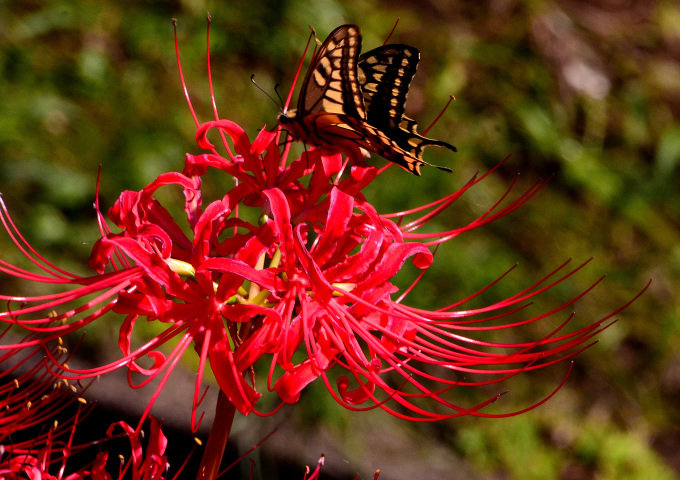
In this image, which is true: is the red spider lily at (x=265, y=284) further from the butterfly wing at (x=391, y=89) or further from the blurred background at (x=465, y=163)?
the blurred background at (x=465, y=163)

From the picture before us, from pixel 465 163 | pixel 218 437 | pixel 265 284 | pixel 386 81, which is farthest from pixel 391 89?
pixel 465 163

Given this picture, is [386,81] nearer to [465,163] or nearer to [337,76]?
[337,76]

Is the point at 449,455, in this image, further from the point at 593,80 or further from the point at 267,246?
the point at 593,80

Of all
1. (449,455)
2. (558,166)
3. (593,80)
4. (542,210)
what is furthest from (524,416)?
(593,80)

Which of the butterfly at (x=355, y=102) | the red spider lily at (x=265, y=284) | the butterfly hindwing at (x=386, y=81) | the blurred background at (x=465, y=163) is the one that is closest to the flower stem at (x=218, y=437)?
the red spider lily at (x=265, y=284)

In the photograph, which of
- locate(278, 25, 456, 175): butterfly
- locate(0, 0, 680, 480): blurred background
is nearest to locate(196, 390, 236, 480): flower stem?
locate(278, 25, 456, 175): butterfly
